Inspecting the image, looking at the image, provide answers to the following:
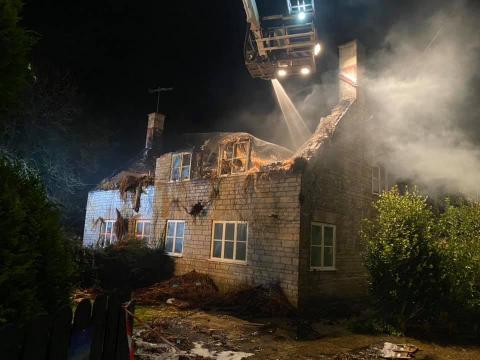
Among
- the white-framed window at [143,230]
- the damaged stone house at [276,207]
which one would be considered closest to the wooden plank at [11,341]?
the damaged stone house at [276,207]

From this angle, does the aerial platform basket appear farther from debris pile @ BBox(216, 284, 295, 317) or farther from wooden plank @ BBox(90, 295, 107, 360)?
wooden plank @ BBox(90, 295, 107, 360)

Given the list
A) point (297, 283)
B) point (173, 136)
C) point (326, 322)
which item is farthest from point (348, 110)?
point (173, 136)

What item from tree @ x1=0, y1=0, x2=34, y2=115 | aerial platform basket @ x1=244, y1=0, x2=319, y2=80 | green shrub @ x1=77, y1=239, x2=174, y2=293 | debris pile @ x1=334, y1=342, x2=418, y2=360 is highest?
aerial platform basket @ x1=244, y1=0, x2=319, y2=80

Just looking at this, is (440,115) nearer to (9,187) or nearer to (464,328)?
(464,328)

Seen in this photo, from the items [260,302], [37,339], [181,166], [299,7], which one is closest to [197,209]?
[181,166]

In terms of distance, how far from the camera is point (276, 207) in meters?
10.5

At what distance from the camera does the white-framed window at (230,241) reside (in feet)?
37.0

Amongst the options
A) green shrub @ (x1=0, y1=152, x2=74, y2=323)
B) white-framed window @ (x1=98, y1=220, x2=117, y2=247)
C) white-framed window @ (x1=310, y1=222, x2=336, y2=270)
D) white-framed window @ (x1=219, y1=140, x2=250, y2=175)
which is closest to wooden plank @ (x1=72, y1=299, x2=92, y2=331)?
green shrub @ (x1=0, y1=152, x2=74, y2=323)

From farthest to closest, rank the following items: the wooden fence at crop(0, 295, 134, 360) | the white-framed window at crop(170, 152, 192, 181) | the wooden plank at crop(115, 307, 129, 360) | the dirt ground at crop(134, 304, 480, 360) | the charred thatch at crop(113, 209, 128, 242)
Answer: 1. the charred thatch at crop(113, 209, 128, 242)
2. the white-framed window at crop(170, 152, 192, 181)
3. the dirt ground at crop(134, 304, 480, 360)
4. the wooden plank at crop(115, 307, 129, 360)
5. the wooden fence at crop(0, 295, 134, 360)

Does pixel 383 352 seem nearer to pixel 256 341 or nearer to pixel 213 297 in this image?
pixel 256 341

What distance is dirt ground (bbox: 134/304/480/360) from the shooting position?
A: 19.5 ft

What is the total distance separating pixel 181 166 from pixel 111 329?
11173 millimetres

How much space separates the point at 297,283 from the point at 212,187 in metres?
4.86

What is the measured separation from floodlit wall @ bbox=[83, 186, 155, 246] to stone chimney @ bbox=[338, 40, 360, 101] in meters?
9.25
